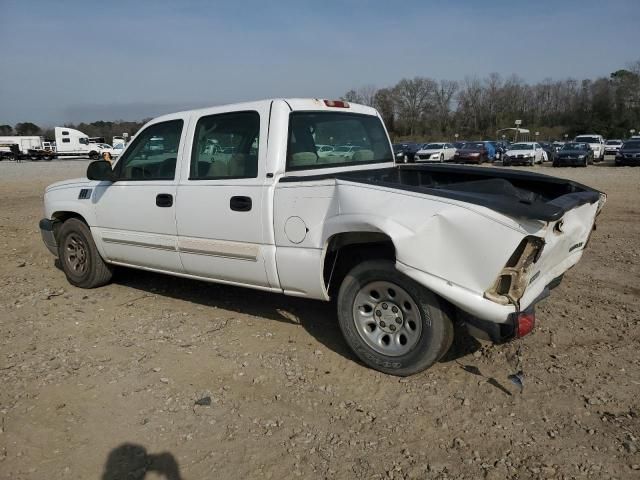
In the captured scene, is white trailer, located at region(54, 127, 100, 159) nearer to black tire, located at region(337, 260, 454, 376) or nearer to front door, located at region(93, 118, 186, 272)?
front door, located at region(93, 118, 186, 272)

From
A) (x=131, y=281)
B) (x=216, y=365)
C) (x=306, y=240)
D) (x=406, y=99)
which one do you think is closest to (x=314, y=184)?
(x=306, y=240)

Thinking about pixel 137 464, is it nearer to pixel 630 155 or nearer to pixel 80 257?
pixel 80 257

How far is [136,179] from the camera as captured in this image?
5.15 metres

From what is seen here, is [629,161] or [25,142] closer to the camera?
[629,161]

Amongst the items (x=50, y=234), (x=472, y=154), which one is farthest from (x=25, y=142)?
(x=50, y=234)

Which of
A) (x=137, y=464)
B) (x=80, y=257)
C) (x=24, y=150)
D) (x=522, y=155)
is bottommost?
(x=137, y=464)

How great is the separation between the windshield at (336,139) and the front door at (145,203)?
45.5 inches

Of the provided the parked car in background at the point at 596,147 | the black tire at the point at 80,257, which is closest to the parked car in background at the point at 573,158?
the parked car in background at the point at 596,147

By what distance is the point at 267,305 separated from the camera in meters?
5.32

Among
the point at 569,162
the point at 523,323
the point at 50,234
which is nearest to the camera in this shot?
the point at 523,323

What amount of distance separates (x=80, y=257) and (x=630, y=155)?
31358 mm

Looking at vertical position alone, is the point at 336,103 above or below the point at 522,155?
above

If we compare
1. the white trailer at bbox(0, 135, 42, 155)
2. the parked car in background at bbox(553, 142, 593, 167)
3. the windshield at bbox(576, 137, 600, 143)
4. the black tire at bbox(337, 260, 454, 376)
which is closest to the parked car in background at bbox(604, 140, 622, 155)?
the windshield at bbox(576, 137, 600, 143)

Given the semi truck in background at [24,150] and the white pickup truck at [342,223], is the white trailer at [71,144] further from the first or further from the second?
the white pickup truck at [342,223]
